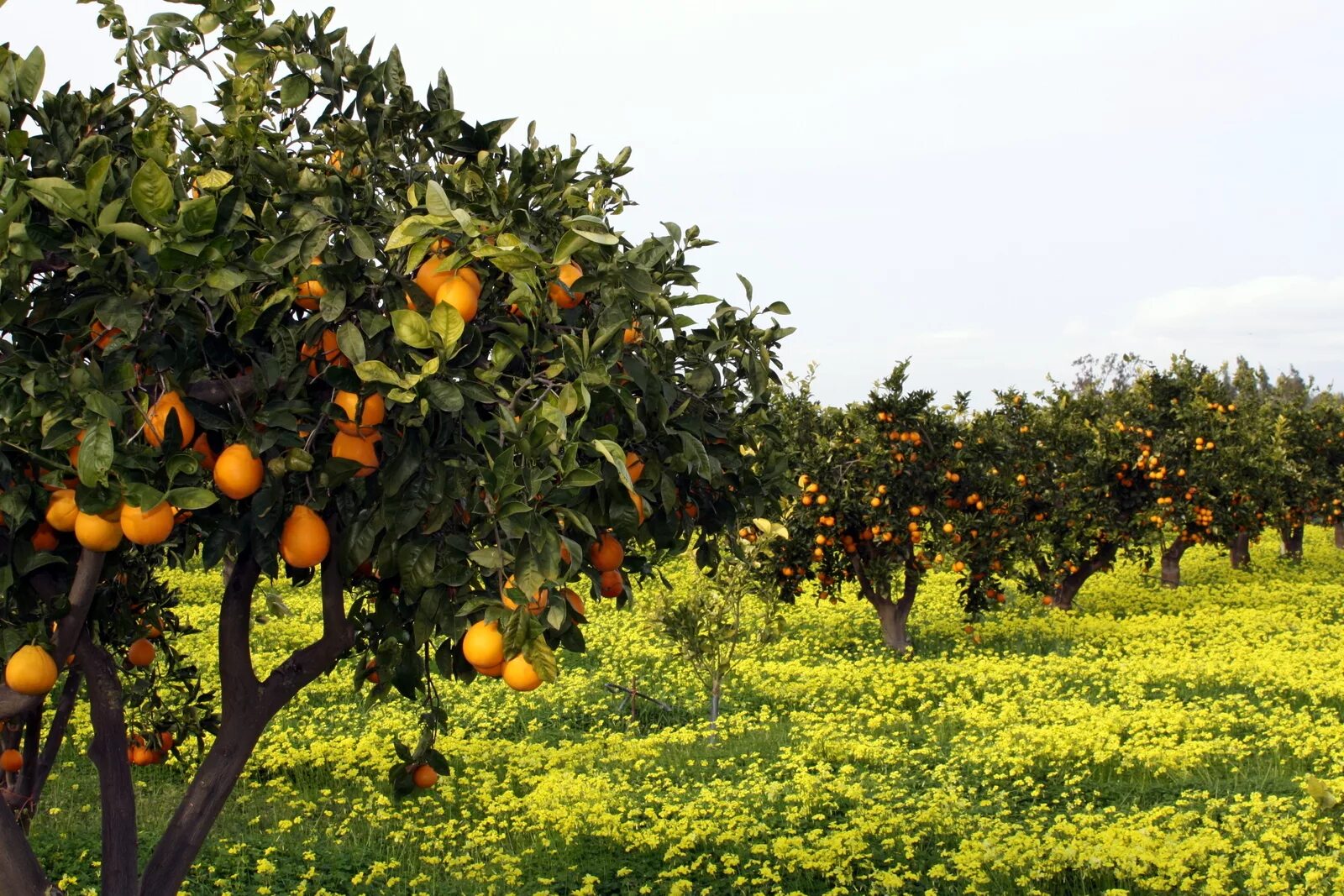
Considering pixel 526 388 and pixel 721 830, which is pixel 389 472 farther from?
pixel 721 830

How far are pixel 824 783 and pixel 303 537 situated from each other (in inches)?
236

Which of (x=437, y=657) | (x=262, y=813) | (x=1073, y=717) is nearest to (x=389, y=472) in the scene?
(x=437, y=657)

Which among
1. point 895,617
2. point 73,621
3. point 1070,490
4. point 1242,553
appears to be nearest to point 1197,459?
point 1070,490

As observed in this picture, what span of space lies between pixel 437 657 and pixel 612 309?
983 mm

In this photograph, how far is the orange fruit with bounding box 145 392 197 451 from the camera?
267cm

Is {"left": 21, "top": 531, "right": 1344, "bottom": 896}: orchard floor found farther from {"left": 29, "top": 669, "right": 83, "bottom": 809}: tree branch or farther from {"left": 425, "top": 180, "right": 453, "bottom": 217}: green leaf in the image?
{"left": 425, "top": 180, "right": 453, "bottom": 217}: green leaf

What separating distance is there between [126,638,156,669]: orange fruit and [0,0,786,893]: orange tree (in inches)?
64.7

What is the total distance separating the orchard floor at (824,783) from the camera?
251 inches

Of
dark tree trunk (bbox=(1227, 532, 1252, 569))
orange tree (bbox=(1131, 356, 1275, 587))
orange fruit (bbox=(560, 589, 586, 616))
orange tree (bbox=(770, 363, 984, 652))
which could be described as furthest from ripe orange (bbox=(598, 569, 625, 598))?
dark tree trunk (bbox=(1227, 532, 1252, 569))

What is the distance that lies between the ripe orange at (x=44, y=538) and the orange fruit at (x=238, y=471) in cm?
75

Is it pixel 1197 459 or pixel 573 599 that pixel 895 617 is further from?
pixel 573 599

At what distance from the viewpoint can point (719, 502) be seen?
11.5 feet

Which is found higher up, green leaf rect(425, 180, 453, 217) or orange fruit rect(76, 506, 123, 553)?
green leaf rect(425, 180, 453, 217)

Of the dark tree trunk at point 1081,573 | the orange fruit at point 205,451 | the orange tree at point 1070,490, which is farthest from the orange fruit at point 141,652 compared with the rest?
the dark tree trunk at point 1081,573
